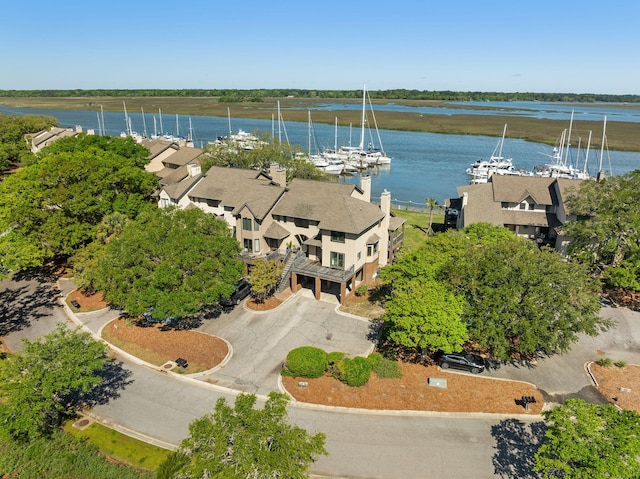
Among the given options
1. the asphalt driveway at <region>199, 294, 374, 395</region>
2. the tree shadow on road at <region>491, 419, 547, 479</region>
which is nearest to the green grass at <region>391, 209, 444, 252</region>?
the asphalt driveway at <region>199, 294, 374, 395</region>

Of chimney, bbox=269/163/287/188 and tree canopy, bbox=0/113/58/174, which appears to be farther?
tree canopy, bbox=0/113/58/174

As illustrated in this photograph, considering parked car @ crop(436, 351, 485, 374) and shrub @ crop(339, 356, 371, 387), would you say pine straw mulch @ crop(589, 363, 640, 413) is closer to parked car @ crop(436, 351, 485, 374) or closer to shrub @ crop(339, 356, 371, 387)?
parked car @ crop(436, 351, 485, 374)

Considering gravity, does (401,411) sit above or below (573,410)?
below

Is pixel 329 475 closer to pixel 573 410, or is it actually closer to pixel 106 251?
pixel 573 410

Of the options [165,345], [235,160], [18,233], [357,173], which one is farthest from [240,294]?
[357,173]

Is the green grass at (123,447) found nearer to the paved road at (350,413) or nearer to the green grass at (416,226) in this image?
the paved road at (350,413)

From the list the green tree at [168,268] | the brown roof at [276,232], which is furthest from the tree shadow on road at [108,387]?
the brown roof at [276,232]
